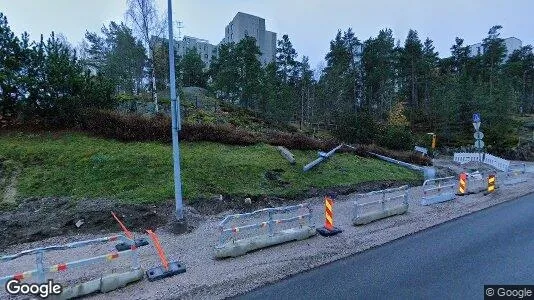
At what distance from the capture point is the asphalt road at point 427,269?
6133 mm

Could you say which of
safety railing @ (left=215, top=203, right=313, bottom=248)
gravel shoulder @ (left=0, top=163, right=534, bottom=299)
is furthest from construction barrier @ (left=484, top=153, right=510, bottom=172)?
safety railing @ (left=215, top=203, right=313, bottom=248)

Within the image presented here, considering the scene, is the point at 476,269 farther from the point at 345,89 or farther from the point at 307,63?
the point at 307,63

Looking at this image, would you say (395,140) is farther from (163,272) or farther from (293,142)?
(163,272)

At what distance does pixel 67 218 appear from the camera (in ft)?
34.1

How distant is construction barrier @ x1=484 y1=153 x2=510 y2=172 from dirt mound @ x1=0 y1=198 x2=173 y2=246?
28846 mm

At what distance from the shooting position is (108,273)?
7008 millimetres

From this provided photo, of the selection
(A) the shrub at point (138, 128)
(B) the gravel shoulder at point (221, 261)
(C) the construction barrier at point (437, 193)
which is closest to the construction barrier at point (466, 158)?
(C) the construction barrier at point (437, 193)

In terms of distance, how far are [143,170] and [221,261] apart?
793 centimetres

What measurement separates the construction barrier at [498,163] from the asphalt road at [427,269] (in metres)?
21.2

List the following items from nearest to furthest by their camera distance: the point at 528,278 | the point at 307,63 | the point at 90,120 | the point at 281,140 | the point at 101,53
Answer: the point at 528,278 → the point at 90,120 → the point at 281,140 → the point at 101,53 → the point at 307,63

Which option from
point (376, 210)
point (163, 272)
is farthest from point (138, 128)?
point (376, 210)

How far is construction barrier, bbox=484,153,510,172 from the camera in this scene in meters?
27.4

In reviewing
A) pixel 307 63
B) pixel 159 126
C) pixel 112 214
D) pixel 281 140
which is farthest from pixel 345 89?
pixel 112 214

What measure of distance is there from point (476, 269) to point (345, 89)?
44598mm
